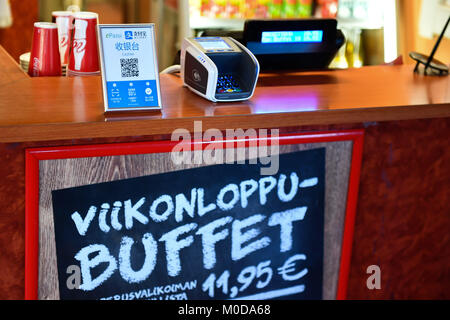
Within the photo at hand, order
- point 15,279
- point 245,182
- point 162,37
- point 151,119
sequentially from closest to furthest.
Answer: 1. point 151,119
2. point 15,279
3. point 245,182
4. point 162,37

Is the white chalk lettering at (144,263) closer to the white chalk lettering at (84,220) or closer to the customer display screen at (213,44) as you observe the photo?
the white chalk lettering at (84,220)

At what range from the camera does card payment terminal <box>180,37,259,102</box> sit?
1846mm

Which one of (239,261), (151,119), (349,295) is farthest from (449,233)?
(151,119)

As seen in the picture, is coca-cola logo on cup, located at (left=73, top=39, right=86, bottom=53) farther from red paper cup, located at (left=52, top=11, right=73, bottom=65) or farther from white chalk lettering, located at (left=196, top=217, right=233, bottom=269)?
white chalk lettering, located at (left=196, top=217, right=233, bottom=269)

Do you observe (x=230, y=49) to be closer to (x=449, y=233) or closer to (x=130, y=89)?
(x=130, y=89)

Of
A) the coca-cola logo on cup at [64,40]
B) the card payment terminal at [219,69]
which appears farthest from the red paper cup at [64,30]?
the card payment terminal at [219,69]

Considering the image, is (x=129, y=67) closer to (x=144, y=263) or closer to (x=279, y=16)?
(x=144, y=263)

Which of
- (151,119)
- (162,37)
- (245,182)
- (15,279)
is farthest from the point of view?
(162,37)

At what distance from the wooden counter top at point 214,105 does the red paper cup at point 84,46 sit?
6cm

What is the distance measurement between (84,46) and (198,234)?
28.6 inches

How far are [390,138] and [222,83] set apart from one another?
0.63m

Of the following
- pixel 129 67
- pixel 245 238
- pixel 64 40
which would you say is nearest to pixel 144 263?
pixel 245 238

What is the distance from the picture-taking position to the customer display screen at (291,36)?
2.19 metres

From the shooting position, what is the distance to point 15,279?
1852mm
